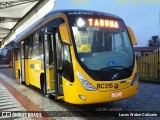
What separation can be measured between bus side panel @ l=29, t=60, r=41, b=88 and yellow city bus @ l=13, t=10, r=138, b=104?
6.73 feet

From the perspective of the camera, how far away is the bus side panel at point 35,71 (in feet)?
37.1

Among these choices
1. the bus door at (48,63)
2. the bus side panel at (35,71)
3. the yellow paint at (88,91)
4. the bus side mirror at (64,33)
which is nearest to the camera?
the yellow paint at (88,91)

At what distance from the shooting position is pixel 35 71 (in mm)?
11945

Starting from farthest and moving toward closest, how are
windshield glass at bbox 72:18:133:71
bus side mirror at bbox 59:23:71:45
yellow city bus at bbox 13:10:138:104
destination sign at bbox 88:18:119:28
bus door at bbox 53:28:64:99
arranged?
1. bus door at bbox 53:28:64:99
2. destination sign at bbox 88:18:119:28
3. bus side mirror at bbox 59:23:71:45
4. windshield glass at bbox 72:18:133:71
5. yellow city bus at bbox 13:10:138:104

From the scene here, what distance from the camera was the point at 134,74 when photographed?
7969 mm

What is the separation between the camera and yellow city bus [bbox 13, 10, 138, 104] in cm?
741

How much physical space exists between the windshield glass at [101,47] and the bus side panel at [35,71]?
3.55m

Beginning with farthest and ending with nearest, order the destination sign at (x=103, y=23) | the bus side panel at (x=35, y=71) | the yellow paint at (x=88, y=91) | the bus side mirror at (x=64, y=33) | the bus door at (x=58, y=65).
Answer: the bus side panel at (x=35, y=71), the bus door at (x=58, y=65), the destination sign at (x=103, y=23), the bus side mirror at (x=64, y=33), the yellow paint at (x=88, y=91)

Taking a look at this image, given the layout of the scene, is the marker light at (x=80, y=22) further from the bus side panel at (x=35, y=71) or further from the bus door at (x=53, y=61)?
the bus side panel at (x=35, y=71)

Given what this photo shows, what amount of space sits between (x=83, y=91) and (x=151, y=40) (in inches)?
4305

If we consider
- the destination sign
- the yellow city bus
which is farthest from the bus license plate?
the destination sign

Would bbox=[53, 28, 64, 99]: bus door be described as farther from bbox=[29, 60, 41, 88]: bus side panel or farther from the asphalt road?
bbox=[29, 60, 41, 88]: bus side panel

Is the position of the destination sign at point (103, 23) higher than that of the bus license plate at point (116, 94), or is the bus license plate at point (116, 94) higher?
the destination sign at point (103, 23)

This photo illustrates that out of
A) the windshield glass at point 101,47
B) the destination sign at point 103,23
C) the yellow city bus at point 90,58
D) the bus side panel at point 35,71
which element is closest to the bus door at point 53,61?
the yellow city bus at point 90,58
